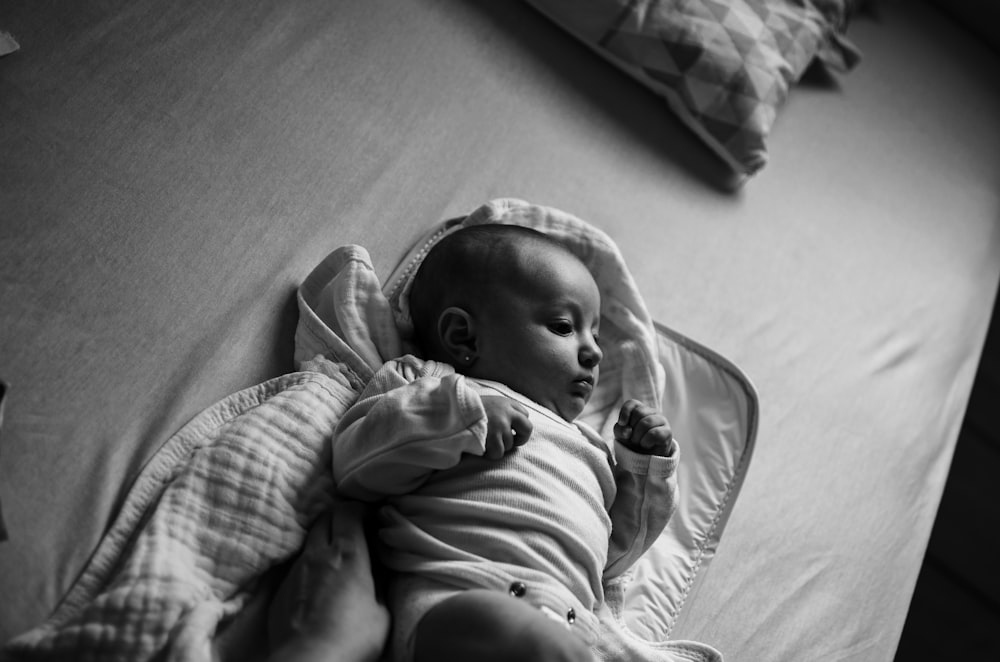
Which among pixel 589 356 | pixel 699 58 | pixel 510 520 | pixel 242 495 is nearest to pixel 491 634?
pixel 510 520

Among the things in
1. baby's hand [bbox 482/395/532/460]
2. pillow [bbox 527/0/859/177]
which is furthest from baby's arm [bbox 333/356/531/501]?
pillow [bbox 527/0/859/177]

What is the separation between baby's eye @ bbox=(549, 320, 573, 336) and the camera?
1.12 meters

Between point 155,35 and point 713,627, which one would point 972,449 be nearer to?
point 713,627

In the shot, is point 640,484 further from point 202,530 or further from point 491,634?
point 202,530

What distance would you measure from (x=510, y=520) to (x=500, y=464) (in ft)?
0.20

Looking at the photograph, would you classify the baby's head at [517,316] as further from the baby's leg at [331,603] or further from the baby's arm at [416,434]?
the baby's leg at [331,603]

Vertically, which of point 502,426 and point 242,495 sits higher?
point 502,426

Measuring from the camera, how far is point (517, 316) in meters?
1.11

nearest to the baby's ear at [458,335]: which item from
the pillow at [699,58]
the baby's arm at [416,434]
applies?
the baby's arm at [416,434]

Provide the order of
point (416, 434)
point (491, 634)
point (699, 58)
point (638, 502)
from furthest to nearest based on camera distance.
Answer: point (699, 58), point (638, 502), point (416, 434), point (491, 634)

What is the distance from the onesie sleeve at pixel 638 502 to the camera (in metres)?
1.09

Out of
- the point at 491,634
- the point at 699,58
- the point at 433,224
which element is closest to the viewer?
the point at 491,634

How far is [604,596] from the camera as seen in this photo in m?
1.11

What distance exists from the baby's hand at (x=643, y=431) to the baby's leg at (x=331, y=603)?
0.32 m
